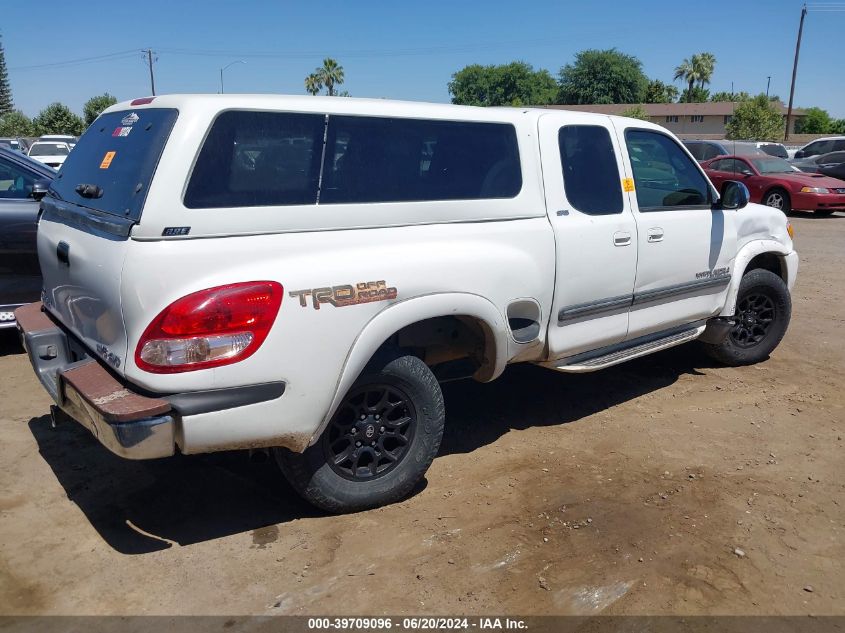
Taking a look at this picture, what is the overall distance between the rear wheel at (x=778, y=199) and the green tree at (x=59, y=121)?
59.3 m

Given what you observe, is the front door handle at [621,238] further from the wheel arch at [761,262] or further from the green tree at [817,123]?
the green tree at [817,123]

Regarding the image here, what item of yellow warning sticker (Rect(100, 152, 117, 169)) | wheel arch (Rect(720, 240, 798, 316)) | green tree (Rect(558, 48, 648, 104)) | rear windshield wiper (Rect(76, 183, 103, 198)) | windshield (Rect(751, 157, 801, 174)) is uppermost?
green tree (Rect(558, 48, 648, 104))

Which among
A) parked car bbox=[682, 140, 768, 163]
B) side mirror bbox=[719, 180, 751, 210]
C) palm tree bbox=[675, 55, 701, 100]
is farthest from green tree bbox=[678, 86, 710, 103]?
side mirror bbox=[719, 180, 751, 210]

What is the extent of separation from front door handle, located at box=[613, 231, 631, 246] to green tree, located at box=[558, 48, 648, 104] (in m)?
76.1

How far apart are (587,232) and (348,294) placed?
A: 175 cm

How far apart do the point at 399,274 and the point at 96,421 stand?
146 centimetres

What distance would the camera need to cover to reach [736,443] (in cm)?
464

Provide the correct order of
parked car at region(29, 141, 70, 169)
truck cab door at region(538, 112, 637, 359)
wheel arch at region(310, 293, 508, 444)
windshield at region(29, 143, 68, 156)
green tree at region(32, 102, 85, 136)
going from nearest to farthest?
wheel arch at region(310, 293, 508, 444) < truck cab door at region(538, 112, 637, 359) < parked car at region(29, 141, 70, 169) < windshield at region(29, 143, 68, 156) < green tree at region(32, 102, 85, 136)

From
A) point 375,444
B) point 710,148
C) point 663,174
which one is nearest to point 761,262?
point 663,174

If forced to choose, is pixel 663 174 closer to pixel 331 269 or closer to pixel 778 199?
pixel 331 269

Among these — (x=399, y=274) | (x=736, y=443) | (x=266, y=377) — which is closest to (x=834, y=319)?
(x=736, y=443)

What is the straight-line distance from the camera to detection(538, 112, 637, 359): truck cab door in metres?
4.34

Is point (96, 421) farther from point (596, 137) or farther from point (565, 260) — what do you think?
point (596, 137)

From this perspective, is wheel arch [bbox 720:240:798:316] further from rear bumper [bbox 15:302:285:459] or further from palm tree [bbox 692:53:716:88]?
palm tree [bbox 692:53:716:88]
